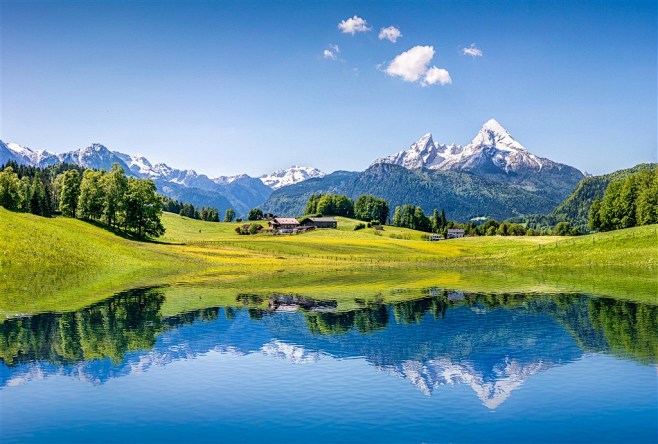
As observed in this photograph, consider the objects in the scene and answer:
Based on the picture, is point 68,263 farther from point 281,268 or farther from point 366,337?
point 366,337

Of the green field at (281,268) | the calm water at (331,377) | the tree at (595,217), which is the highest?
the tree at (595,217)

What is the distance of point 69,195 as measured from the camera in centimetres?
14588

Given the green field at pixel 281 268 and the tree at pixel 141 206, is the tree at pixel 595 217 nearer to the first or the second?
the green field at pixel 281 268

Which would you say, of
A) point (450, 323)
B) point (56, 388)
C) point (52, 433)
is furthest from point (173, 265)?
point (52, 433)

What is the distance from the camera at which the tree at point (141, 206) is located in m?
140

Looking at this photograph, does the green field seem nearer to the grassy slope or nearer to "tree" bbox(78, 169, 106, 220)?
the grassy slope

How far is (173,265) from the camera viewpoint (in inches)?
4109

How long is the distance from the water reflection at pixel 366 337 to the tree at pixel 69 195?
10042 centimetres

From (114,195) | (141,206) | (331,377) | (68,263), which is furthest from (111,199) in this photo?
(331,377)

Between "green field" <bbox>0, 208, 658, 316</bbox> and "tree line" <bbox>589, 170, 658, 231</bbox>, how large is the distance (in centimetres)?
3153

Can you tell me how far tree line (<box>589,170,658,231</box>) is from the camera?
146 metres

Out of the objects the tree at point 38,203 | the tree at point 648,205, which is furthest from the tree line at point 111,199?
the tree at point 648,205

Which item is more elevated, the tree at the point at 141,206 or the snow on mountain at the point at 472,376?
the tree at the point at 141,206

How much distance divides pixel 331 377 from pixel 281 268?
Result: 75.6 meters
